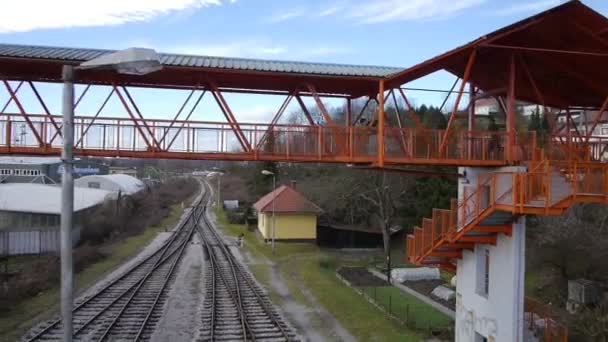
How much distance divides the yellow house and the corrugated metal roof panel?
2637 centimetres

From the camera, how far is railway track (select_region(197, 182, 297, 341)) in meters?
17.2

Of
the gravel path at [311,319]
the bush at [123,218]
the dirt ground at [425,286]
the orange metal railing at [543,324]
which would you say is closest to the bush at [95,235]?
the bush at [123,218]

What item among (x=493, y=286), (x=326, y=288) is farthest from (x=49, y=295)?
(x=493, y=286)

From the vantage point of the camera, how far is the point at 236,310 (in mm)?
20312

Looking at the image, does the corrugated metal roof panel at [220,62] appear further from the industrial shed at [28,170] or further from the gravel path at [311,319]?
the industrial shed at [28,170]

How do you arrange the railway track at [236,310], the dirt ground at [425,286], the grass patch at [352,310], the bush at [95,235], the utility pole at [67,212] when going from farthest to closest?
the dirt ground at [425,286] → the bush at [95,235] → the grass patch at [352,310] → the railway track at [236,310] → the utility pole at [67,212]

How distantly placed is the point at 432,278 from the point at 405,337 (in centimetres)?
1174

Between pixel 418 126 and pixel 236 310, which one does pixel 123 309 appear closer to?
pixel 236 310

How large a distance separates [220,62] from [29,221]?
85.4 ft

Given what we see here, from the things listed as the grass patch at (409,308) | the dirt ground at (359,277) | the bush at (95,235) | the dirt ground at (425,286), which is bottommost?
the dirt ground at (359,277)

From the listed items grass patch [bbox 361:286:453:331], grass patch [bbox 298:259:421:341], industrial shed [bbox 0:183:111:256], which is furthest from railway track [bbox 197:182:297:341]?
industrial shed [bbox 0:183:111:256]

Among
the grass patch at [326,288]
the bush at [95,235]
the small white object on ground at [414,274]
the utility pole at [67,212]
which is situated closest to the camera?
the utility pole at [67,212]

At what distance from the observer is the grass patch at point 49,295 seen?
58.1 feet

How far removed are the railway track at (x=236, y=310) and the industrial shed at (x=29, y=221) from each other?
10.6 meters
